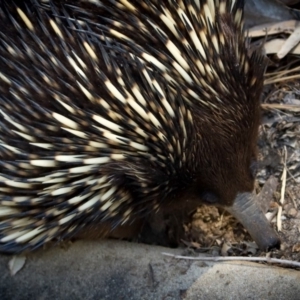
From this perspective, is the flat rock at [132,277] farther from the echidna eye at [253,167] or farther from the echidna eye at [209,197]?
the echidna eye at [253,167]

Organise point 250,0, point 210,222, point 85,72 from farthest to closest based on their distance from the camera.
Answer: point 250,0 → point 210,222 → point 85,72

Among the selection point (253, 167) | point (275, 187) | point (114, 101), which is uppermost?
point (114, 101)

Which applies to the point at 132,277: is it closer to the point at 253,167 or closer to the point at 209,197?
the point at 209,197

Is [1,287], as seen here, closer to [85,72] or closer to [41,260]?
[41,260]

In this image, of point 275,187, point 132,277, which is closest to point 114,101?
point 132,277

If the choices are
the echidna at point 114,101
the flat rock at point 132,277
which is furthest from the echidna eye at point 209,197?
the flat rock at point 132,277

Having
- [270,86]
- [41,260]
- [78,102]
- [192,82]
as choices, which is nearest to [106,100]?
[78,102]
